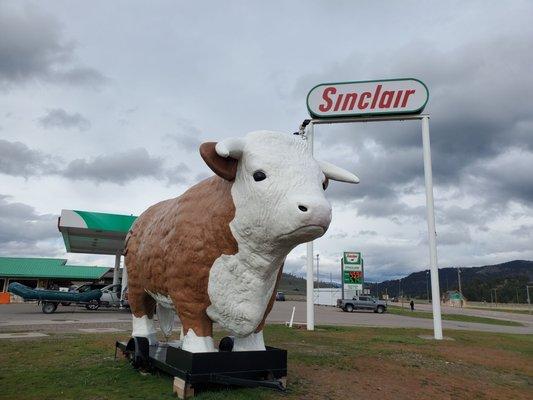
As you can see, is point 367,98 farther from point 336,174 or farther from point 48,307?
point 48,307

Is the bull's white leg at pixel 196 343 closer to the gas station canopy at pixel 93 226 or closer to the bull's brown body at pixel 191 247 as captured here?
the bull's brown body at pixel 191 247

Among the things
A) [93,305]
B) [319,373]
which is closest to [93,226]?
[93,305]

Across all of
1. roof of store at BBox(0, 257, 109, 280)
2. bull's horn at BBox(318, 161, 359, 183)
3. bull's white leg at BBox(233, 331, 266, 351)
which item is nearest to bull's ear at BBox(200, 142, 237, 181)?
bull's horn at BBox(318, 161, 359, 183)

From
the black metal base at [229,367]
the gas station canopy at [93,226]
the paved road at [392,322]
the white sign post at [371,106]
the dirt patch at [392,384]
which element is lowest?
the paved road at [392,322]

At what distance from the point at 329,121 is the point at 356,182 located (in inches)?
370

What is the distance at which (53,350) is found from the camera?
7.41 metres

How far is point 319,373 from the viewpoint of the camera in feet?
19.4

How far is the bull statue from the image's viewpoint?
343cm

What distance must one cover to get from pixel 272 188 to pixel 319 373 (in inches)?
141

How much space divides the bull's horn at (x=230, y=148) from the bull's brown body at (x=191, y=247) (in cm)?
38

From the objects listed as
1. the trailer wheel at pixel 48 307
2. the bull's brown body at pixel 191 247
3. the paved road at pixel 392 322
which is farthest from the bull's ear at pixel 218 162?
the trailer wheel at pixel 48 307

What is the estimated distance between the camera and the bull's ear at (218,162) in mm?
3768

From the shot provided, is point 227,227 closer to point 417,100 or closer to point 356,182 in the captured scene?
point 356,182

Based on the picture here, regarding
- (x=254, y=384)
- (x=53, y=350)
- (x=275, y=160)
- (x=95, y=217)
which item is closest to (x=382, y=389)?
(x=254, y=384)
